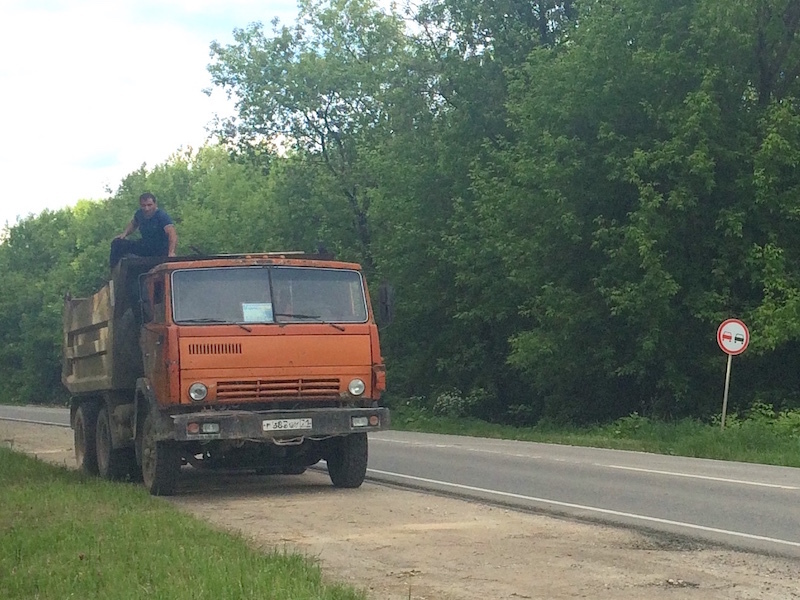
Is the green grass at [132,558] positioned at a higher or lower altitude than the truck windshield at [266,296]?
lower

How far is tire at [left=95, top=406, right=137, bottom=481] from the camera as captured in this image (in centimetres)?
1586

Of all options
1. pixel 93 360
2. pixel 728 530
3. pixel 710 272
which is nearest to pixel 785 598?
pixel 728 530

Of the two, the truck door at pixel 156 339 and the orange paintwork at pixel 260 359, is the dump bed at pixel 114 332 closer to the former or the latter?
the truck door at pixel 156 339

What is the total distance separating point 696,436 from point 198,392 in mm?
12602

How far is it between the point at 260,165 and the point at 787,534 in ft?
Answer: 143

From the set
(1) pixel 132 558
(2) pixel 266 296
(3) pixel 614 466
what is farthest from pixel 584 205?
(1) pixel 132 558

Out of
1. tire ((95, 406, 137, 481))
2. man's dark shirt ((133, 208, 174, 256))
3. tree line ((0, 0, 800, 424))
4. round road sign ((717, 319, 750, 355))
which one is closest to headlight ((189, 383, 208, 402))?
tire ((95, 406, 137, 481))

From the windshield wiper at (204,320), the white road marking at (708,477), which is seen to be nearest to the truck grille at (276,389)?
the windshield wiper at (204,320)

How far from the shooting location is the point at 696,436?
2316 cm

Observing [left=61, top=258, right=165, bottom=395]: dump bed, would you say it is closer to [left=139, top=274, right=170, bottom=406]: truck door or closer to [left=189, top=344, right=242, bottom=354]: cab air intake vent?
[left=139, top=274, right=170, bottom=406]: truck door

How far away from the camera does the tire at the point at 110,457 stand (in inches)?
624

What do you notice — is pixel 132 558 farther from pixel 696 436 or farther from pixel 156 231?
pixel 696 436

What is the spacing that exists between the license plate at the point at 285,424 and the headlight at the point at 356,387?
67 centimetres

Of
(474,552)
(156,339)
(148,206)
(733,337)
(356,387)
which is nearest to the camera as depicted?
(474,552)
